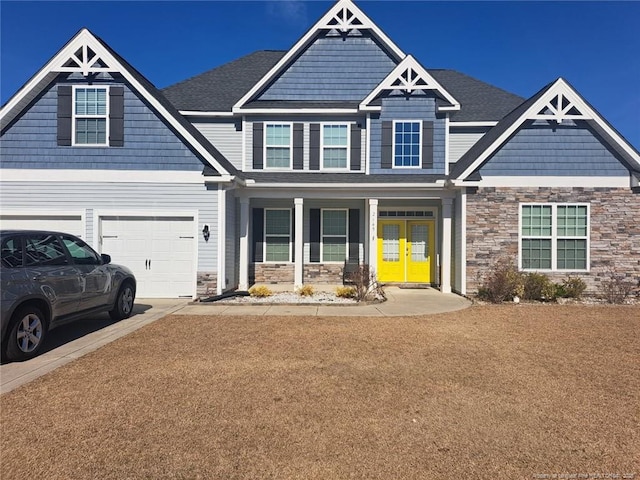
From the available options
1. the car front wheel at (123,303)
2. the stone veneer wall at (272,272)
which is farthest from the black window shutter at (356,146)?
the car front wheel at (123,303)

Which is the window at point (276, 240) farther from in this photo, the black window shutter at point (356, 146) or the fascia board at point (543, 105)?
the fascia board at point (543, 105)

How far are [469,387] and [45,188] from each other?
11684 millimetres

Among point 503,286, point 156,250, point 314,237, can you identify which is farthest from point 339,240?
point 156,250

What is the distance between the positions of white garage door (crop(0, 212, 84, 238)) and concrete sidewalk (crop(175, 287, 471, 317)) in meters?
4.19

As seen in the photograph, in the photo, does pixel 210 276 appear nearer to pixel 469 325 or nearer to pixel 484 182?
pixel 469 325

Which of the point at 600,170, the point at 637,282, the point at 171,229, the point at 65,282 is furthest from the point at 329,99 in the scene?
the point at 637,282

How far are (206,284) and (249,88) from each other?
8.41 m

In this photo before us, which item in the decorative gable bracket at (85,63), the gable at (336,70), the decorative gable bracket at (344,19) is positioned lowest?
the decorative gable bracket at (85,63)

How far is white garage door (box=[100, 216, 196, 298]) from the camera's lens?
1059cm

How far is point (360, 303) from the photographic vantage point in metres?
9.62

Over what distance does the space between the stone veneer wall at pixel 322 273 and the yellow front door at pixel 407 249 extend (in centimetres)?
154

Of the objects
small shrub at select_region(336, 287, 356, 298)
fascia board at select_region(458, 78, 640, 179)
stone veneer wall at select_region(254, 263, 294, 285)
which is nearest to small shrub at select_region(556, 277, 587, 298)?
fascia board at select_region(458, 78, 640, 179)

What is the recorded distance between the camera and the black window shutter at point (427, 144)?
12430mm

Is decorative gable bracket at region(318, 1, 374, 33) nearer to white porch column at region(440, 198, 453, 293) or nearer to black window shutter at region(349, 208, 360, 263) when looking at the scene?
black window shutter at region(349, 208, 360, 263)
